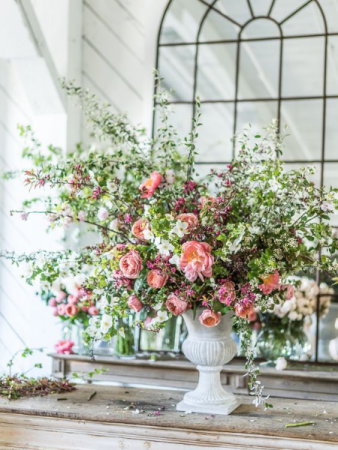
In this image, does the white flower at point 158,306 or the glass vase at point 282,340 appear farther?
the glass vase at point 282,340

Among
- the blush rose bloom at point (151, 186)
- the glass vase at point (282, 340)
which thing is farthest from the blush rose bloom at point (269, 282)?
the glass vase at point (282, 340)

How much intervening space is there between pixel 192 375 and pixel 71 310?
62 centimetres

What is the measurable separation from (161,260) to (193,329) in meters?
0.32

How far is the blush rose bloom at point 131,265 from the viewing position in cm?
208

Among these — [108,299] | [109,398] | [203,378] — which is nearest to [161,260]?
[108,299]

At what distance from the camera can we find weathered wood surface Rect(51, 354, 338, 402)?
2854 mm

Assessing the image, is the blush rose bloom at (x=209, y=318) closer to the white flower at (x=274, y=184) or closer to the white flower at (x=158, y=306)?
the white flower at (x=158, y=306)

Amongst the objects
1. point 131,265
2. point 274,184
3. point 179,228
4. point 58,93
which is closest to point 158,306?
point 131,265

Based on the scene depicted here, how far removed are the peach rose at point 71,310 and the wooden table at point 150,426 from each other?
723mm

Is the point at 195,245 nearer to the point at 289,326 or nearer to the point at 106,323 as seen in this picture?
the point at 106,323

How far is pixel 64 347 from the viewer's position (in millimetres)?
3100

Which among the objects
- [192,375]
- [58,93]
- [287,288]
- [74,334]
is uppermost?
[58,93]

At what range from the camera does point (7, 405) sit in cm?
221

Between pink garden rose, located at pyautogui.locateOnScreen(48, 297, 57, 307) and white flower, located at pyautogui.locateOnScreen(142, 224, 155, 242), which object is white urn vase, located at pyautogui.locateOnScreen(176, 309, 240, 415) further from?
pink garden rose, located at pyautogui.locateOnScreen(48, 297, 57, 307)
